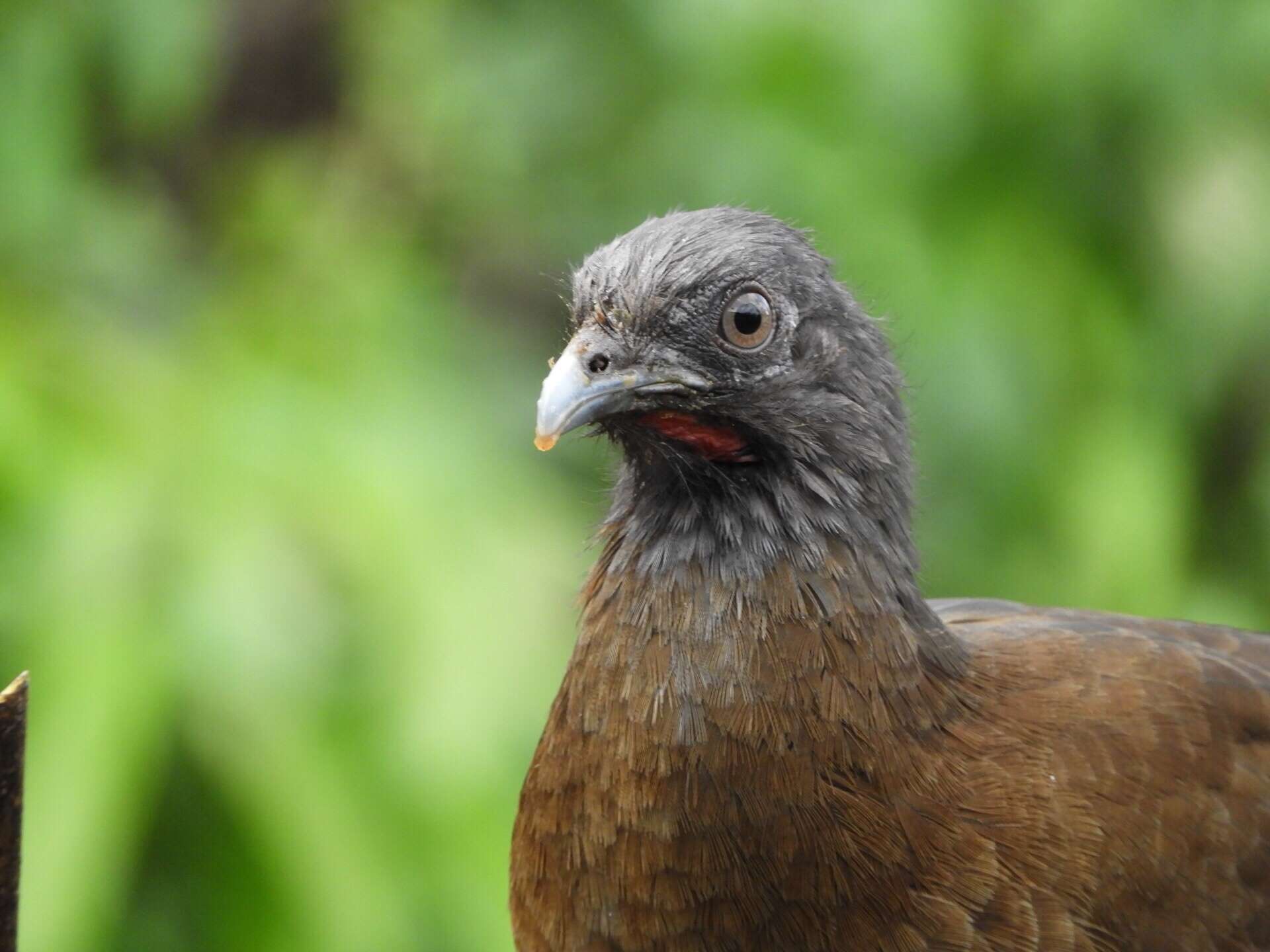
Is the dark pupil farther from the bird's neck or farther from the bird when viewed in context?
the bird's neck

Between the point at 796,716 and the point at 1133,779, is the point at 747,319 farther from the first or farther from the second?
the point at 1133,779

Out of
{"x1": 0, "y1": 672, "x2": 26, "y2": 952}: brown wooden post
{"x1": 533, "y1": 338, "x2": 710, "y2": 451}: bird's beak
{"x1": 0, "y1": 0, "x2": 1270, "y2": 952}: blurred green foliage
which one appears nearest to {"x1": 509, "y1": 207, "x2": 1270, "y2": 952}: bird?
{"x1": 533, "y1": 338, "x2": 710, "y2": 451}: bird's beak

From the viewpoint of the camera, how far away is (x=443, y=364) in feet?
14.2

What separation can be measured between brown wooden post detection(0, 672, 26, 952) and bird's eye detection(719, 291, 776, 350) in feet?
3.43

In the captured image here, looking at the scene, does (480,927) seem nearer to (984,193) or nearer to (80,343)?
(80,343)

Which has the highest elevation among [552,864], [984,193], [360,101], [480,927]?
[360,101]

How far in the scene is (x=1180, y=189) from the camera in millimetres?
4441

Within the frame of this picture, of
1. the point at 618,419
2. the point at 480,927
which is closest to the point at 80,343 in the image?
the point at 480,927

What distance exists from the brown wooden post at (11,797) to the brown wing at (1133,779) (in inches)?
48.7

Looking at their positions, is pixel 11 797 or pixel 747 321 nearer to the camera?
pixel 11 797

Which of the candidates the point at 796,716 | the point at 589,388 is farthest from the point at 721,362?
the point at 796,716

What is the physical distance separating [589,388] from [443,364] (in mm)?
2257

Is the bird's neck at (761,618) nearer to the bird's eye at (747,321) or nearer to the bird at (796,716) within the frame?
the bird at (796,716)

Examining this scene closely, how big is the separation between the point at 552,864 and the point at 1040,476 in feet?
8.63
